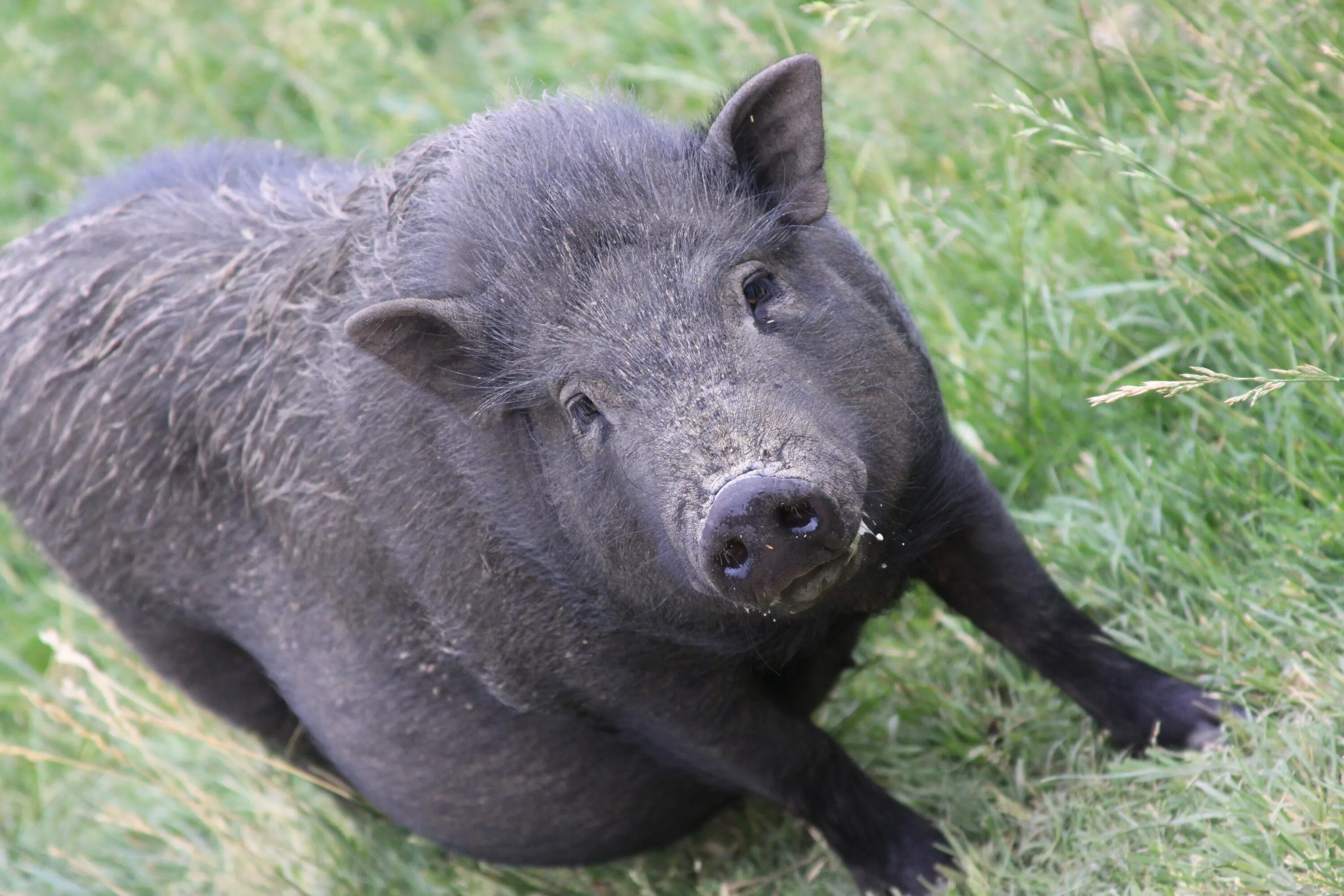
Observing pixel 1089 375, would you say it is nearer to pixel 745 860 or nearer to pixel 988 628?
pixel 988 628

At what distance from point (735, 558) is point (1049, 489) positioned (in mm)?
2138

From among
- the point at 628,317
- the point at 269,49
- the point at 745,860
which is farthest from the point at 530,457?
the point at 269,49

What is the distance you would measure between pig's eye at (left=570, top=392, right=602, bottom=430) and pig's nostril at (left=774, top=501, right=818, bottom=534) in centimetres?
65

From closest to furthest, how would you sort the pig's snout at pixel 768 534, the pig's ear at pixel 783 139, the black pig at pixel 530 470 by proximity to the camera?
the pig's snout at pixel 768 534 < the black pig at pixel 530 470 < the pig's ear at pixel 783 139

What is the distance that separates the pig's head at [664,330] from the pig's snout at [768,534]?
0.02 metres

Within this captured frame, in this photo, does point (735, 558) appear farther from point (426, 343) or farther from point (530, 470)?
point (426, 343)

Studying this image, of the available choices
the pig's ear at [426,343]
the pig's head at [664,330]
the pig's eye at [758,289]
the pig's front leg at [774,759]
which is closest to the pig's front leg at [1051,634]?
the pig's head at [664,330]

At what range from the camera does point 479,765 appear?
4.14 meters

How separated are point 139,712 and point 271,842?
1.02m

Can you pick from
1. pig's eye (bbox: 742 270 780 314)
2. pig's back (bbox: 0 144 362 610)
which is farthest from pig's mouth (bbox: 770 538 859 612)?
pig's back (bbox: 0 144 362 610)

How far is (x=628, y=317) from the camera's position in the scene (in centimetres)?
328

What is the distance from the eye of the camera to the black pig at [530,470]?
3283 mm

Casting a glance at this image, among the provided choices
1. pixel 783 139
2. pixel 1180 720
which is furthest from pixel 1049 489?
pixel 783 139

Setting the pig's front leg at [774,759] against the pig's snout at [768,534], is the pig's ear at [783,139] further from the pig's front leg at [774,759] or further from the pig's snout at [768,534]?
the pig's front leg at [774,759]
